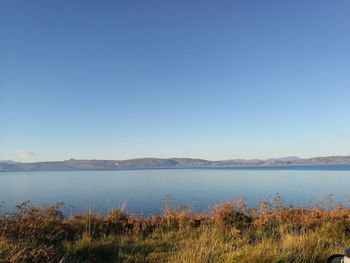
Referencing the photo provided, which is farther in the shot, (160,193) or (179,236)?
(160,193)

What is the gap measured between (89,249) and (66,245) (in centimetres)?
50

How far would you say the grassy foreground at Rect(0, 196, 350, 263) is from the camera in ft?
17.3

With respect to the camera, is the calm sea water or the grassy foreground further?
the calm sea water

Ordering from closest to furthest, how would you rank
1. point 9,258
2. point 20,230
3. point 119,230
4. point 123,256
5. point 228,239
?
point 9,258
point 123,256
point 20,230
point 228,239
point 119,230

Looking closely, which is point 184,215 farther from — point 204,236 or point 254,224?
point 204,236

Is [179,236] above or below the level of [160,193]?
above

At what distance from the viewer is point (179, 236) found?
27.7ft

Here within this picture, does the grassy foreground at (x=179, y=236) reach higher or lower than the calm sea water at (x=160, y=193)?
higher

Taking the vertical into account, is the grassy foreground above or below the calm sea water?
above

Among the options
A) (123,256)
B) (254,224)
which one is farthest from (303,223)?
(123,256)

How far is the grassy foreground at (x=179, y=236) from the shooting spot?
17.3 feet

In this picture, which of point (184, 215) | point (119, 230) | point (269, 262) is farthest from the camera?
point (184, 215)

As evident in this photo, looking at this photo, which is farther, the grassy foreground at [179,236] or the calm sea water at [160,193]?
the calm sea water at [160,193]

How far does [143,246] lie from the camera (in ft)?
23.8
